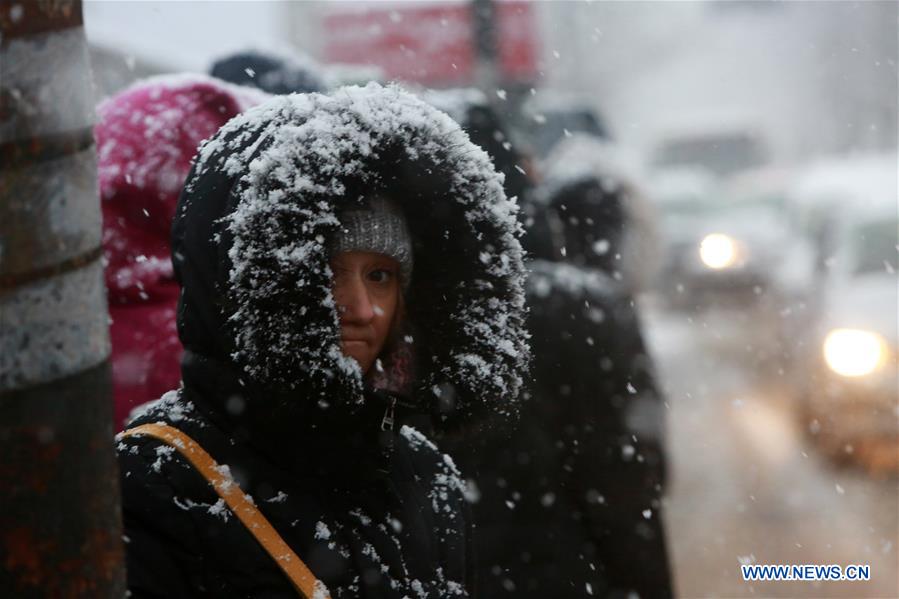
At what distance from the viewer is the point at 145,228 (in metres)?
2.64

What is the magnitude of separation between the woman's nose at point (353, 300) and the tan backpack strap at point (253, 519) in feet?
1.04

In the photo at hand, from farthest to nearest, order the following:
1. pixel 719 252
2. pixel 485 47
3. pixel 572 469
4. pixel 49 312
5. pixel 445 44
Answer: pixel 445 44, pixel 719 252, pixel 485 47, pixel 572 469, pixel 49 312

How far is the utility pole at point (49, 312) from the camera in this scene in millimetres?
970

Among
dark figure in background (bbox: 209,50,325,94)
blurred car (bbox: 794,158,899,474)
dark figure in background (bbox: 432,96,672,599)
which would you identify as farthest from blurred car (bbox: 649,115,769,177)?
dark figure in background (bbox: 432,96,672,599)

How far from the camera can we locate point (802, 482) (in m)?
7.45

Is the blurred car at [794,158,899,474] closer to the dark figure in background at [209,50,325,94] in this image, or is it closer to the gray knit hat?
the dark figure in background at [209,50,325,94]

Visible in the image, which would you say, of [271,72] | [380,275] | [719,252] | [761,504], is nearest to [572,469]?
[380,275]

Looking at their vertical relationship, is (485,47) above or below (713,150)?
above

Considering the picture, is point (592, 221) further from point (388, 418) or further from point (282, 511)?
point (282, 511)

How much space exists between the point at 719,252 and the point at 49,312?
1821 cm

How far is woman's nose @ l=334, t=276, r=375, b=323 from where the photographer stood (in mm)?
1752

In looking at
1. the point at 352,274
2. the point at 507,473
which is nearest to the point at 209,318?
the point at 352,274

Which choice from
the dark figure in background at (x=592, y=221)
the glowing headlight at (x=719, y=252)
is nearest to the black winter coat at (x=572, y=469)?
the dark figure in background at (x=592, y=221)

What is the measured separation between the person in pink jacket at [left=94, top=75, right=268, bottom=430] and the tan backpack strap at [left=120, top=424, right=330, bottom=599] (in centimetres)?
100
